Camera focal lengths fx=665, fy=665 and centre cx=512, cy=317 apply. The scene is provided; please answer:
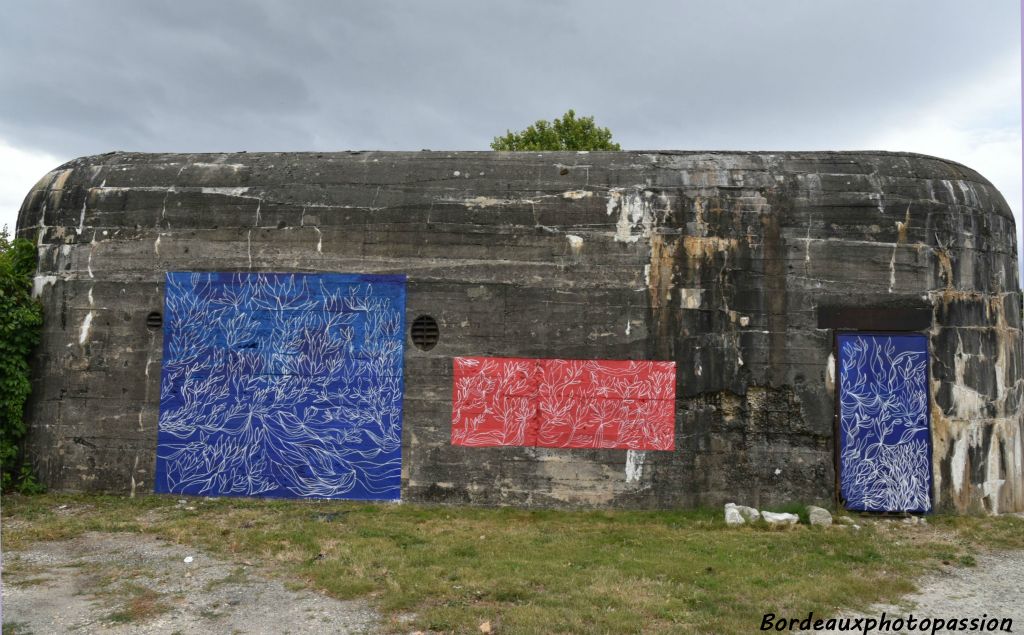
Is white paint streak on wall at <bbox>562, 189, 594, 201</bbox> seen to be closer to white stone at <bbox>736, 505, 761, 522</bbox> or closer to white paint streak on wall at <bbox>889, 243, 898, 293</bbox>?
white paint streak on wall at <bbox>889, 243, 898, 293</bbox>

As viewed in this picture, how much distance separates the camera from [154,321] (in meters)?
8.71

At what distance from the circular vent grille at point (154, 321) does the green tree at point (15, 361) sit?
1.41m

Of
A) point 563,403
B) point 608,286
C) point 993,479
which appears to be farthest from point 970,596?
point 608,286

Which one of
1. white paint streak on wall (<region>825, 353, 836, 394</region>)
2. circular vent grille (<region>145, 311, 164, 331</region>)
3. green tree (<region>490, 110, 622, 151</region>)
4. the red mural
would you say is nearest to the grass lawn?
the red mural

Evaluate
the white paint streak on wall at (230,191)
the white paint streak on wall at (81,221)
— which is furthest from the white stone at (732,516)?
the white paint streak on wall at (81,221)

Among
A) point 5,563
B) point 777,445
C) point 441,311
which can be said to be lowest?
point 5,563

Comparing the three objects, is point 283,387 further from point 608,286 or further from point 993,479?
point 993,479

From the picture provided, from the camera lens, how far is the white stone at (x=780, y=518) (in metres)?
7.46

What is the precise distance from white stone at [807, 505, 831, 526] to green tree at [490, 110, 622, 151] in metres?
16.2

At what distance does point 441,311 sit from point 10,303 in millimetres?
5531

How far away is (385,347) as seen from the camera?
8430 millimetres

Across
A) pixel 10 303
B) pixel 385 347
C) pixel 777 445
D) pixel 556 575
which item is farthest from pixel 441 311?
pixel 10 303

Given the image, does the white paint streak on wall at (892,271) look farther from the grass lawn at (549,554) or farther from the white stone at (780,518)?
the white stone at (780,518)

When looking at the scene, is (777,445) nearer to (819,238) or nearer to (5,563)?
(819,238)
